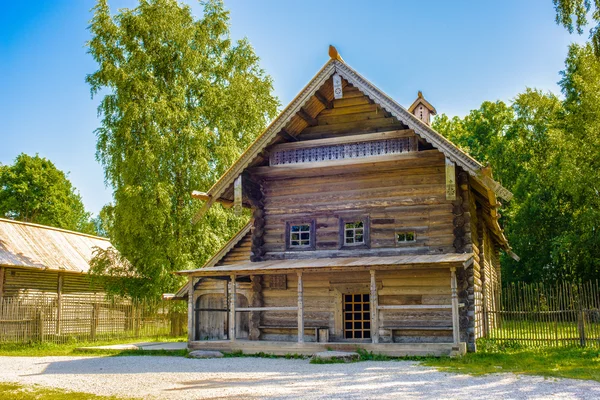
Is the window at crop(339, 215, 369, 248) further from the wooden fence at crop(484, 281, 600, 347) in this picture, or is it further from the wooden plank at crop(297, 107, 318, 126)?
the wooden fence at crop(484, 281, 600, 347)

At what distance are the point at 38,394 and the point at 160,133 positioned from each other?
2056cm

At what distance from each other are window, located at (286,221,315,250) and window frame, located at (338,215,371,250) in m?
1.10

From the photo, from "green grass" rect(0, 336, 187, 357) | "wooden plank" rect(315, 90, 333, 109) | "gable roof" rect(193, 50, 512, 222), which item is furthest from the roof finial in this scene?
"green grass" rect(0, 336, 187, 357)

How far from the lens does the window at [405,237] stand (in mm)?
20016

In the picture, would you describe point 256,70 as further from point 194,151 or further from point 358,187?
point 358,187

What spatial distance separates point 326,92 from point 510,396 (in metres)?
13.1

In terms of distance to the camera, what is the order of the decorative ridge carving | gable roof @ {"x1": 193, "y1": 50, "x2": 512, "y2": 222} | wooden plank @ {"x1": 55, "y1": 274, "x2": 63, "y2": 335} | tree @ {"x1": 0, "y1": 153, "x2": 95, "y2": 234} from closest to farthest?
the decorative ridge carving
gable roof @ {"x1": 193, "y1": 50, "x2": 512, "y2": 222}
wooden plank @ {"x1": 55, "y1": 274, "x2": 63, "y2": 335}
tree @ {"x1": 0, "y1": 153, "x2": 95, "y2": 234}

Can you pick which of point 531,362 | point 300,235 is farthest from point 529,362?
point 300,235

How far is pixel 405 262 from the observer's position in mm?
17359

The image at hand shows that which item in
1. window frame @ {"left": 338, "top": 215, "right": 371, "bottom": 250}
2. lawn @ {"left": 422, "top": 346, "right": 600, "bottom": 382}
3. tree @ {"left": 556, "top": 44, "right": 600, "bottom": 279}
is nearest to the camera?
lawn @ {"left": 422, "top": 346, "right": 600, "bottom": 382}

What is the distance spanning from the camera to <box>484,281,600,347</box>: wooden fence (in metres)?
18.7

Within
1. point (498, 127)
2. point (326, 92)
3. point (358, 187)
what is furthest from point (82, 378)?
point (498, 127)

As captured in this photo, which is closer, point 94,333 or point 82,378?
point 82,378

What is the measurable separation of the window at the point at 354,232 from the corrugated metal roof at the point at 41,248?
651 inches
